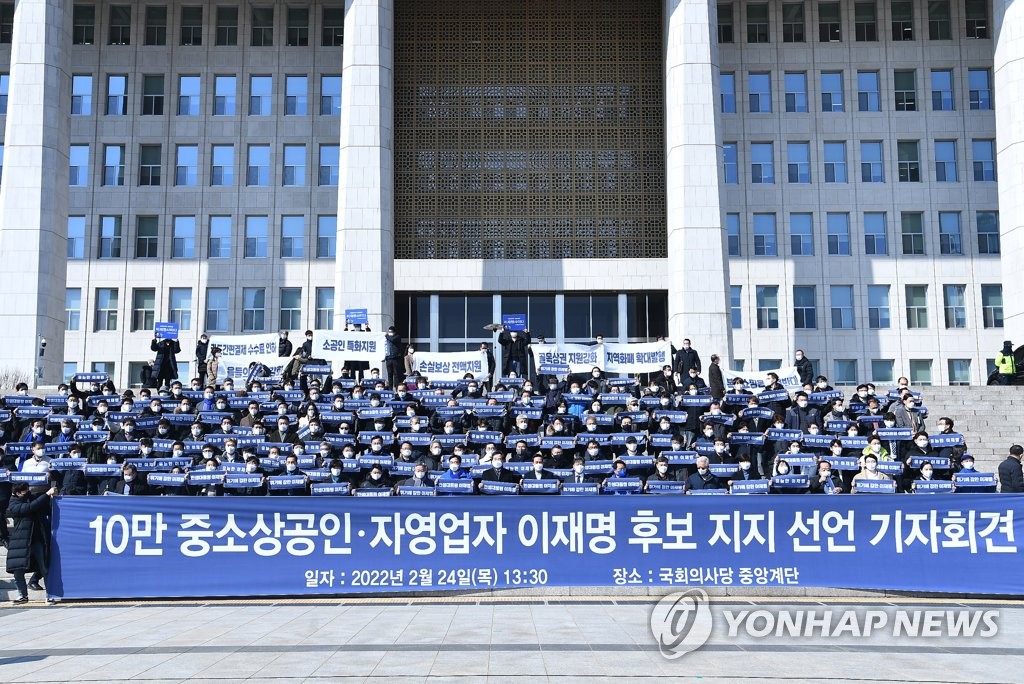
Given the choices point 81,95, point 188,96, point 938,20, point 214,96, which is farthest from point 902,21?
point 81,95

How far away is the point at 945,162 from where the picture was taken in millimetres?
44938

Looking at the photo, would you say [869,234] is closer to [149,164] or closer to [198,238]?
[198,238]

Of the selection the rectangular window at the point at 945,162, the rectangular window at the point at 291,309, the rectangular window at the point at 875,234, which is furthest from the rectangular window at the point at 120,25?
the rectangular window at the point at 945,162

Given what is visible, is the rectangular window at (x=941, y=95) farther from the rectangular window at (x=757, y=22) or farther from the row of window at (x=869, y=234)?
the rectangular window at (x=757, y=22)

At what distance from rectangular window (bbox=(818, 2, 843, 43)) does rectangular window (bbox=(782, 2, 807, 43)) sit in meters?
0.76

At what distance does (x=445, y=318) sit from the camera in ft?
143

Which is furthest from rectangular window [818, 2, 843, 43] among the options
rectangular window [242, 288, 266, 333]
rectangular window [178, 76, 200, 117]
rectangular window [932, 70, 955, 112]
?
rectangular window [178, 76, 200, 117]

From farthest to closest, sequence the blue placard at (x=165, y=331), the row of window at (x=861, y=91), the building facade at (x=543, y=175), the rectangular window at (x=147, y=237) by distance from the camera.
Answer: the row of window at (x=861, y=91) < the rectangular window at (x=147, y=237) < the building facade at (x=543, y=175) < the blue placard at (x=165, y=331)

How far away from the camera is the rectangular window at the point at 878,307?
44.1m

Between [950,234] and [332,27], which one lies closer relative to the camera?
[950,234]

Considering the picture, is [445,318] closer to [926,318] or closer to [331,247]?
[331,247]

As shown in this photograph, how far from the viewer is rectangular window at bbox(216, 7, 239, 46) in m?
45.4

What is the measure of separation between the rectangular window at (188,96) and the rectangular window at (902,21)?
98.0 feet

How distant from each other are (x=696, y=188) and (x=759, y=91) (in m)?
10.8
